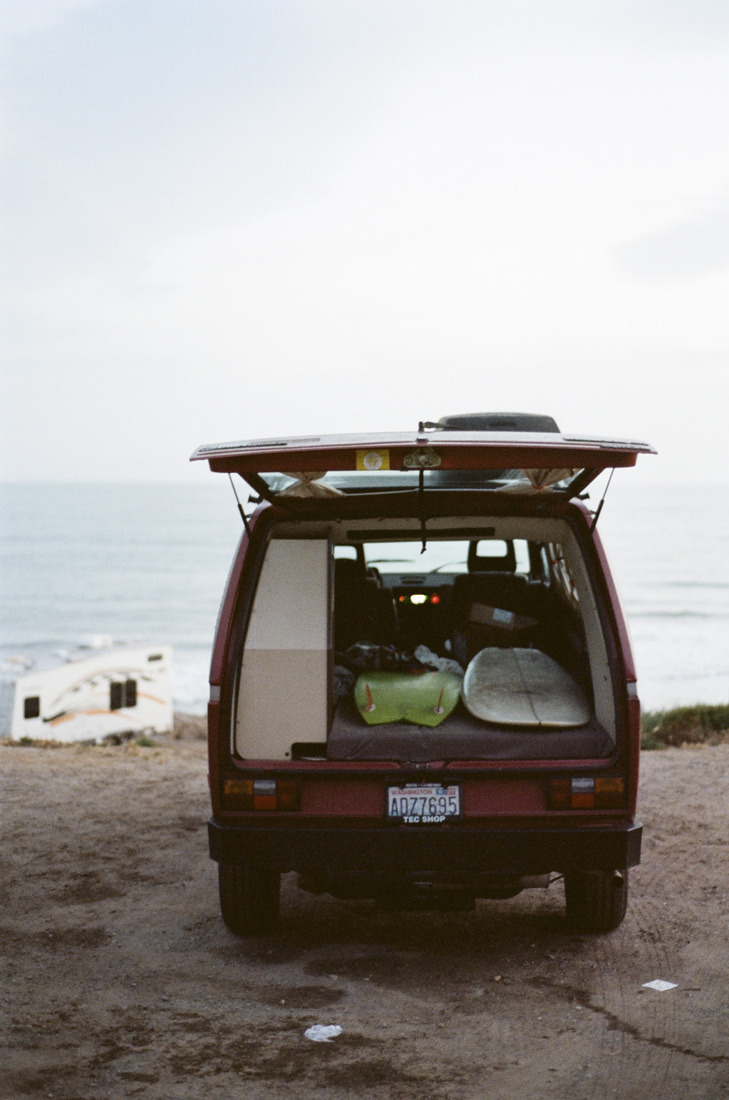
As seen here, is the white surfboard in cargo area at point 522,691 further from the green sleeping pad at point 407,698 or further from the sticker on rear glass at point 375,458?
the sticker on rear glass at point 375,458

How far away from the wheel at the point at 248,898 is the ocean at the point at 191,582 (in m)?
27.5

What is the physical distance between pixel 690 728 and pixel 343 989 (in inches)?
388

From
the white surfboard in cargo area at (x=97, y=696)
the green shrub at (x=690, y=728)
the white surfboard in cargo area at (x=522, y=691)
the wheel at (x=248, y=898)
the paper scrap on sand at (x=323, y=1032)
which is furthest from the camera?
the white surfboard in cargo area at (x=97, y=696)

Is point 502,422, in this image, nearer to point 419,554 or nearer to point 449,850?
point 449,850

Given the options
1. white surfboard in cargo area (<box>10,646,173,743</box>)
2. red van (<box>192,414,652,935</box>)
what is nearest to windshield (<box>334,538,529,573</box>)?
red van (<box>192,414,652,935</box>)

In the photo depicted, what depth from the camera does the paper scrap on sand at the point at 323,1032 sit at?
405 centimetres

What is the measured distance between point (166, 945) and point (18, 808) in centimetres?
332

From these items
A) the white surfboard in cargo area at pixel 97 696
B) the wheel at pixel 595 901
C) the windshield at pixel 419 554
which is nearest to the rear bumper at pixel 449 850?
the wheel at pixel 595 901

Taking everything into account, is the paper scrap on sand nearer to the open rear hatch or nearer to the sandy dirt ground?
the sandy dirt ground

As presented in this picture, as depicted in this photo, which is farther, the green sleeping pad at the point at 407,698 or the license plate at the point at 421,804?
the green sleeping pad at the point at 407,698

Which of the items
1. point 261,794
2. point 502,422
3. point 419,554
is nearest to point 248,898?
point 261,794

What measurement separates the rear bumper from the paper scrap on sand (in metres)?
0.69

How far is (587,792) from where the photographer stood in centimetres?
473

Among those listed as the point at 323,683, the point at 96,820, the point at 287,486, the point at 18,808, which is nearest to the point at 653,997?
the point at 323,683
